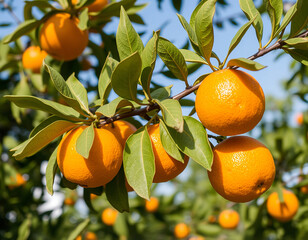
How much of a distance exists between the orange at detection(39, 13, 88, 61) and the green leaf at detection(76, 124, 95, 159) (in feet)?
2.56

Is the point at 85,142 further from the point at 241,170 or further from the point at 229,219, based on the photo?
the point at 229,219

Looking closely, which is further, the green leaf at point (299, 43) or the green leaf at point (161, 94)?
the green leaf at point (161, 94)

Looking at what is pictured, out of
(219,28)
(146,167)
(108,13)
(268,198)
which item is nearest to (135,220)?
(268,198)

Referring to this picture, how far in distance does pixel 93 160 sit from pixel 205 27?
19.8 inches

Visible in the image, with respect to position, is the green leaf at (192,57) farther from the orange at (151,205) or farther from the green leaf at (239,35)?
the orange at (151,205)

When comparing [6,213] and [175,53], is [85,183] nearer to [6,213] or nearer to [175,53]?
[175,53]

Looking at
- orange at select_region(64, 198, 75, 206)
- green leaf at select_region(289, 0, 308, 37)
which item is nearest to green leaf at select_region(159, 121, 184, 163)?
green leaf at select_region(289, 0, 308, 37)

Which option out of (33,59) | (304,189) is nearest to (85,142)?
(33,59)

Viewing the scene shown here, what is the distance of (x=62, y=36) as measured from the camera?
1538 millimetres

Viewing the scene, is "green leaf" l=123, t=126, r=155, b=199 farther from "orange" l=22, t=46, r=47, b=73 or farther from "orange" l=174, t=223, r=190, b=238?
"orange" l=174, t=223, r=190, b=238

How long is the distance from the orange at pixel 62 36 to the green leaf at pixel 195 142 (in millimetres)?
881

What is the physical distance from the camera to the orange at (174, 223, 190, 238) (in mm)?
3793

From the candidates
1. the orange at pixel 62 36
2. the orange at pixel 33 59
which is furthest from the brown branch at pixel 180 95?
the orange at pixel 33 59

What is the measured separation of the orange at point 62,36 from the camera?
153 centimetres
